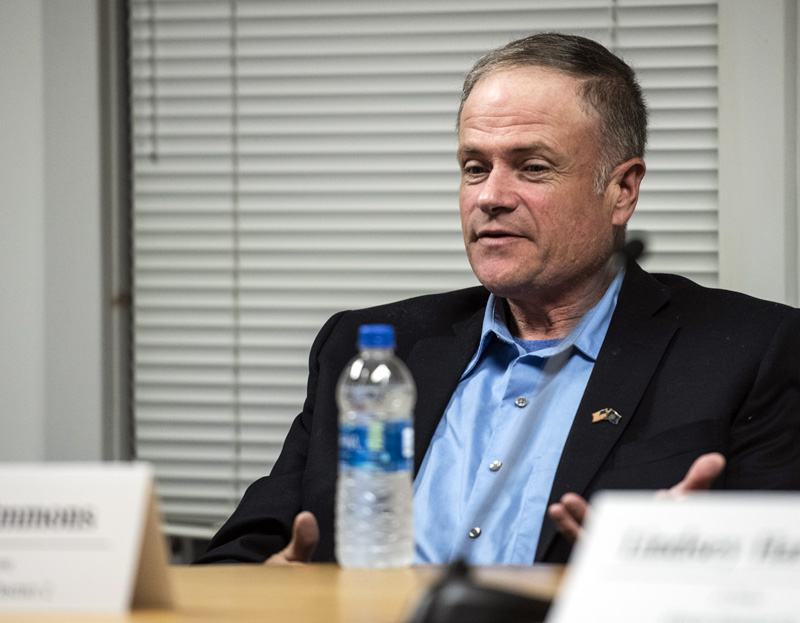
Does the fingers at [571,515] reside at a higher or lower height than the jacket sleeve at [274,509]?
higher

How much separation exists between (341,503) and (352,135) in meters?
1.40

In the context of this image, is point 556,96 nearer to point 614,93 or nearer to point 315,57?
point 614,93

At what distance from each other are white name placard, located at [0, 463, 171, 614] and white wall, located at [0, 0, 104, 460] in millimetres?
1707

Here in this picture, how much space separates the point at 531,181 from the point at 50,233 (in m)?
1.40

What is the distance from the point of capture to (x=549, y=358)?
1817mm

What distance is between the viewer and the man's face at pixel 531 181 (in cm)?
189

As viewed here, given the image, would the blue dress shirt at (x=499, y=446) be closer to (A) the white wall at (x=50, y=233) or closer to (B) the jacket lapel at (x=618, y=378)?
(B) the jacket lapel at (x=618, y=378)

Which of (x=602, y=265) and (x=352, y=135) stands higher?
(x=352, y=135)

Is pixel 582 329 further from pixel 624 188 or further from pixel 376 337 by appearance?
pixel 376 337

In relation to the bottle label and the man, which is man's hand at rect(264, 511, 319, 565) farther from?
the man

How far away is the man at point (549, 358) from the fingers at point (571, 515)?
1.04 feet

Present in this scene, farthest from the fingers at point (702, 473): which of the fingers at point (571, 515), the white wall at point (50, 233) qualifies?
the white wall at point (50, 233)

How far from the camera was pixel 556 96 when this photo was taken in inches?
74.5

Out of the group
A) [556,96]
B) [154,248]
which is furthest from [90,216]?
[556,96]
